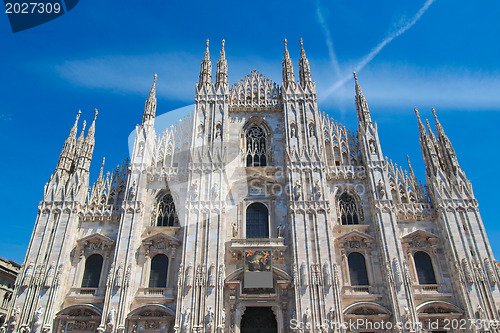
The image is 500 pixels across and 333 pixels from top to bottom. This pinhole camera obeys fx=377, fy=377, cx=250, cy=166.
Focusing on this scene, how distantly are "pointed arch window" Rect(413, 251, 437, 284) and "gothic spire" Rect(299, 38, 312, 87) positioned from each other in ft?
50.3

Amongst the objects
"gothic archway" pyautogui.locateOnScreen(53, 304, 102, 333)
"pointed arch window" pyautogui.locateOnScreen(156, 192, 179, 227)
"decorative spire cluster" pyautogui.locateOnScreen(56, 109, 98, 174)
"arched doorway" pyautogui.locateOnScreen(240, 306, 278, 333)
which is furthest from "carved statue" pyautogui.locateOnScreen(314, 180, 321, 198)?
"decorative spire cluster" pyautogui.locateOnScreen(56, 109, 98, 174)

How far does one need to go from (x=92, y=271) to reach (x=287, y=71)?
68.7ft

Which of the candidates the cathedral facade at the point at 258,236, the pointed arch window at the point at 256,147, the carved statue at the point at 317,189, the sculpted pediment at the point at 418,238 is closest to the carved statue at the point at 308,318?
the cathedral facade at the point at 258,236

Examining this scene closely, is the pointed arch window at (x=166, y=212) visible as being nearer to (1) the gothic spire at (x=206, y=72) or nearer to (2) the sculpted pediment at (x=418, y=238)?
(1) the gothic spire at (x=206, y=72)

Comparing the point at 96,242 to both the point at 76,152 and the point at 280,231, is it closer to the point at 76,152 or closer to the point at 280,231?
the point at 76,152

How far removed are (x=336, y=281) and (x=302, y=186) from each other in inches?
260

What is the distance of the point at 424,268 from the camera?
24.0 m

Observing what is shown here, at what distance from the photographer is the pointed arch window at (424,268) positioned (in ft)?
77.5

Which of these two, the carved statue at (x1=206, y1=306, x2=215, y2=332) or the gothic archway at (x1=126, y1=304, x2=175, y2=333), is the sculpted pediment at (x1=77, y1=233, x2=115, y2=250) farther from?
the carved statue at (x1=206, y1=306, x2=215, y2=332)

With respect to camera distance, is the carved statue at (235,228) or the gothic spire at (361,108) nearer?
the carved statue at (235,228)

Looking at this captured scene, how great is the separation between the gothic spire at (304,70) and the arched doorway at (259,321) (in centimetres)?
1757

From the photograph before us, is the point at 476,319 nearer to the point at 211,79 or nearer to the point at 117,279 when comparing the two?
the point at 117,279

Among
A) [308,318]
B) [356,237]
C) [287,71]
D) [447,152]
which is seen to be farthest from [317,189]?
[287,71]

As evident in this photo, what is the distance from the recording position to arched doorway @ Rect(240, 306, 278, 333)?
73.8 ft
